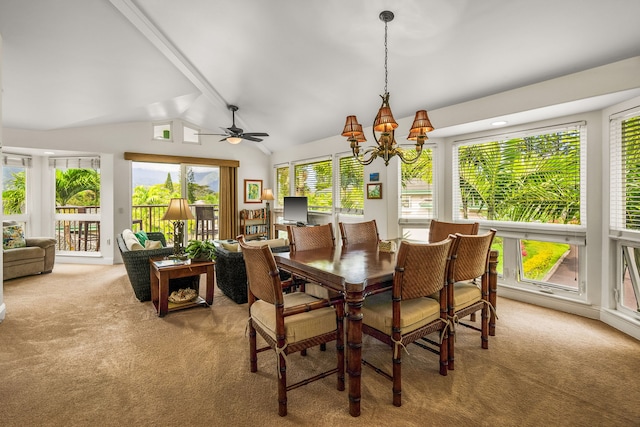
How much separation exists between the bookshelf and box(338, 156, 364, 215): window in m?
2.55

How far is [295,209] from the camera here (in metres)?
6.48

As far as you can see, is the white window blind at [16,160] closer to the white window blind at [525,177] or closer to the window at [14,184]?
the window at [14,184]

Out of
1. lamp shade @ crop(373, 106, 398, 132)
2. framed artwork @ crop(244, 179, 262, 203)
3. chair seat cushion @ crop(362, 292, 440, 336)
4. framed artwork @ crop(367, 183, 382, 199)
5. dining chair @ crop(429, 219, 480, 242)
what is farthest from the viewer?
framed artwork @ crop(244, 179, 262, 203)

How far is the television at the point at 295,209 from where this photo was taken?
6363mm

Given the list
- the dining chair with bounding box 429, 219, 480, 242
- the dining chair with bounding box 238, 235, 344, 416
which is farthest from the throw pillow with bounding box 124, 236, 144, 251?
the dining chair with bounding box 429, 219, 480, 242

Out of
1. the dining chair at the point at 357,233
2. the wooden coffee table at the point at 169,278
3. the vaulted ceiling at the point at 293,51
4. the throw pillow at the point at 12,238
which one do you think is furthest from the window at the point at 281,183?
the throw pillow at the point at 12,238

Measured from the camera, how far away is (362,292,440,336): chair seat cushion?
6.55ft

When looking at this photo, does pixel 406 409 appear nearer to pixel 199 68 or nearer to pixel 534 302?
pixel 534 302

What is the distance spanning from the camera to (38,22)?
10.00ft

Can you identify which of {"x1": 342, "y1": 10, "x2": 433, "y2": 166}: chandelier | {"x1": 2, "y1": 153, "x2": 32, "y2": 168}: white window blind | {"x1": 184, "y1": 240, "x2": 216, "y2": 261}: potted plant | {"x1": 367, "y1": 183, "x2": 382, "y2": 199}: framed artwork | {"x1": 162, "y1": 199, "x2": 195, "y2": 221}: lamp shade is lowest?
{"x1": 184, "y1": 240, "x2": 216, "y2": 261}: potted plant

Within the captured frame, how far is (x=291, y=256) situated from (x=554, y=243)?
3.12 metres

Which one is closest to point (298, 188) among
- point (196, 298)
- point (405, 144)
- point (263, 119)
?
point (263, 119)

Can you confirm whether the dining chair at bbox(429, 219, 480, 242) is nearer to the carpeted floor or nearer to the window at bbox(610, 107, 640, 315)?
the carpeted floor

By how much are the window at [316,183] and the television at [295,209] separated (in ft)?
1.00
